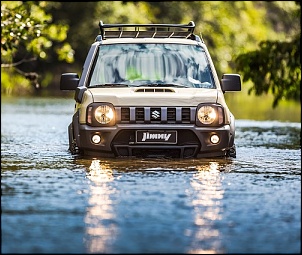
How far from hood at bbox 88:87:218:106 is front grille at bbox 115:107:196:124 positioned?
66 millimetres

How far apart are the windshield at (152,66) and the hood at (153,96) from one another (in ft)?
1.88

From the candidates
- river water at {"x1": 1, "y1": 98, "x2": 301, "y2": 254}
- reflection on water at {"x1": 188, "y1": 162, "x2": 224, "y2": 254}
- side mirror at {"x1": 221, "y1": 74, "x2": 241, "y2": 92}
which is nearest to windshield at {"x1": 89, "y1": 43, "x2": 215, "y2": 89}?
side mirror at {"x1": 221, "y1": 74, "x2": 241, "y2": 92}

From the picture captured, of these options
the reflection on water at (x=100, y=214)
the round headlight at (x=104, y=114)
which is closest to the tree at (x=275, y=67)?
the round headlight at (x=104, y=114)

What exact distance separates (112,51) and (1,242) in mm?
8891

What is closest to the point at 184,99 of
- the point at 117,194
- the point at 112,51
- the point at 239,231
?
the point at 112,51

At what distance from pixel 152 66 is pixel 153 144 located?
79.2 inches

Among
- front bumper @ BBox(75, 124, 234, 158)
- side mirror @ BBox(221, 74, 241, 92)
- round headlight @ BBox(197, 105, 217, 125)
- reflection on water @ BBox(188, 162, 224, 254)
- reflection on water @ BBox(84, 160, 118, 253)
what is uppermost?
side mirror @ BBox(221, 74, 241, 92)

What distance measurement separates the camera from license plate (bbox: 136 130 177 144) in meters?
15.8

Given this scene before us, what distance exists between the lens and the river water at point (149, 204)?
353 inches

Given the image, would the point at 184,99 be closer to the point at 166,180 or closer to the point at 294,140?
the point at 166,180

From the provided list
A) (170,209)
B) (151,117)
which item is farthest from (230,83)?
(170,209)

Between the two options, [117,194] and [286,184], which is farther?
[286,184]

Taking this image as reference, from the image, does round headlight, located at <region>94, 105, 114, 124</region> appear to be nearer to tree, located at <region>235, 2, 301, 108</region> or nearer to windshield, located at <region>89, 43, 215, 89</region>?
windshield, located at <region>89, 43, 215, 89</region>

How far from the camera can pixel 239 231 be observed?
955 centimetres
